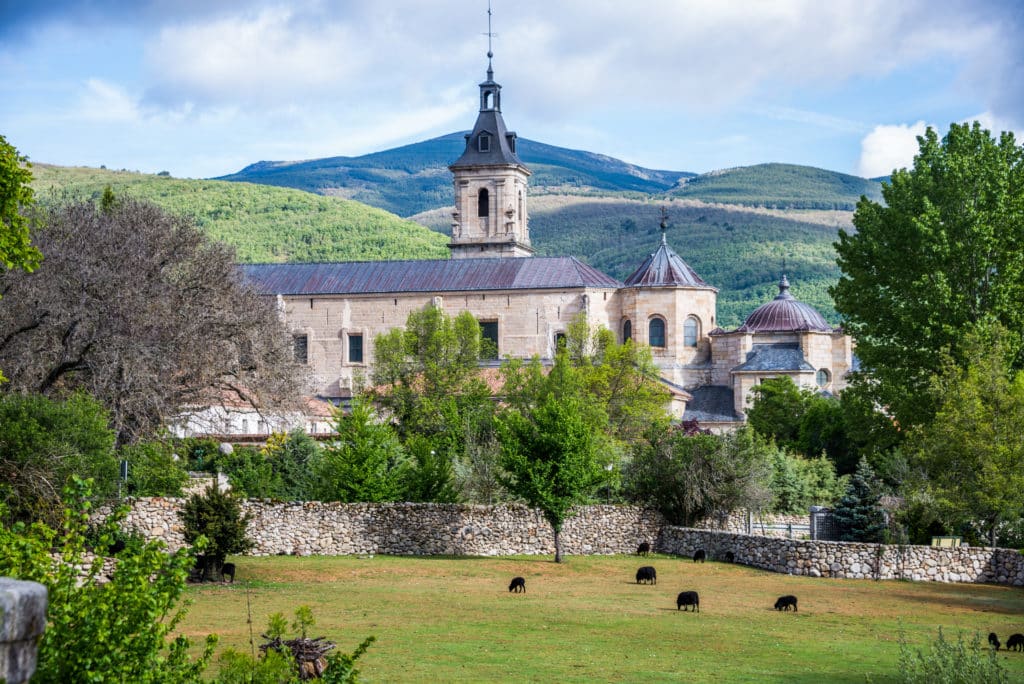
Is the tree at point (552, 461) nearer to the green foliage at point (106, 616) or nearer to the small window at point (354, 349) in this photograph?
the green foliage at point (106, 616)

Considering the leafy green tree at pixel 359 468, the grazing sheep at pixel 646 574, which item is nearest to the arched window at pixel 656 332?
the leafy green tree at pixel 359 468

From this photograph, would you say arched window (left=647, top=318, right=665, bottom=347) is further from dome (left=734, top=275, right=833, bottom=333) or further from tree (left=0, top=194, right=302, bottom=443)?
tree (left=0, top=194, right=302, bottom=443)

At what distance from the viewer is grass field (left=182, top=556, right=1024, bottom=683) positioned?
52.3 ft

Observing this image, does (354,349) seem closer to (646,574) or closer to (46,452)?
(646,574)

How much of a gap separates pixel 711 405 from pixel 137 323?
41.4 m

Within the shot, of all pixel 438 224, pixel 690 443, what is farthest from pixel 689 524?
pixel 438 224

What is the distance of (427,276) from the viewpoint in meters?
70.3

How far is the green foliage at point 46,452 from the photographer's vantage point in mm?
22141

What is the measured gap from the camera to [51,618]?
25.7ft

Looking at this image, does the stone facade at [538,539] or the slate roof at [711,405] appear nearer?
the stone facade at [538,539]

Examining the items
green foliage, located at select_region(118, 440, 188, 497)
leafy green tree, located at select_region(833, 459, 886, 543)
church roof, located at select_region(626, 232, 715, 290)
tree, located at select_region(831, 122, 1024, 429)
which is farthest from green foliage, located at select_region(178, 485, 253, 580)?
church roof, located at select_region(626, 232, 715, 290)

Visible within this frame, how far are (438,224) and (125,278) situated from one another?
151 meters

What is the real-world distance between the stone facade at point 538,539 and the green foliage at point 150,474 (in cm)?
162

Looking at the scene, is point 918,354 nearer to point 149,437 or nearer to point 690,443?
point 690,443
